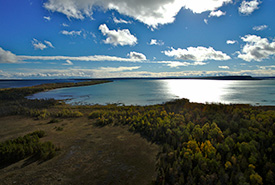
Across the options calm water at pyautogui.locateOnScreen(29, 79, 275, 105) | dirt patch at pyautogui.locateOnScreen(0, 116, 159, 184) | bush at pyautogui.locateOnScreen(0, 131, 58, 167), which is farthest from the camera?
calm water at pyautogui.locateOnScreen(29, 79, 275, 105)

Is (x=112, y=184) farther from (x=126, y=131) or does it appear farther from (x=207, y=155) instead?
(x=126, y=131)

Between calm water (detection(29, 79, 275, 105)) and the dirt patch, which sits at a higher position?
the dirt patch

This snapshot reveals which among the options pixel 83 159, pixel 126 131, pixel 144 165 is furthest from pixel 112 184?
pixel 126 131

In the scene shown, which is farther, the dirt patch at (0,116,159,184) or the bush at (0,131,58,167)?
the bush at (0,131,58,167)

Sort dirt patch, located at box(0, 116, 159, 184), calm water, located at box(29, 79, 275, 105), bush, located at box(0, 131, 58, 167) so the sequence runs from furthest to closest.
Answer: calm water, located at box(29, 79, 275, 105)
bush, located at box(0, 131, 58, 167)
dirt patch, located at box(0, 116, 159, 184)

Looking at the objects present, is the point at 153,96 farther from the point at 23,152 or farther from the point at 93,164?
the point at 23,152

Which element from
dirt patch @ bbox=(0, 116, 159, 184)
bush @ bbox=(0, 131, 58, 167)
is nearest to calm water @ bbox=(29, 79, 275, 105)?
dirt patch @ bbox=(0, 116, 159, 184)

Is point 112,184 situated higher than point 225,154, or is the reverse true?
point 225,154

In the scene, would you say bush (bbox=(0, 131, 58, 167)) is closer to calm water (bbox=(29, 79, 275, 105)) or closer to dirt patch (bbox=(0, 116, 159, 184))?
dirt patch (bbox=(0, 116, 159, 184))

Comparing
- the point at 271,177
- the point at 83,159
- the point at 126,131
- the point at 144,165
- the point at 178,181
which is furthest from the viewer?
the point at 126,131

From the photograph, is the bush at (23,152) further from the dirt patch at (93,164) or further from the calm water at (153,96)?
the calm water at (153,96)

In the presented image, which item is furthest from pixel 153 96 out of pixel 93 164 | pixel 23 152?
pixel 23 152
